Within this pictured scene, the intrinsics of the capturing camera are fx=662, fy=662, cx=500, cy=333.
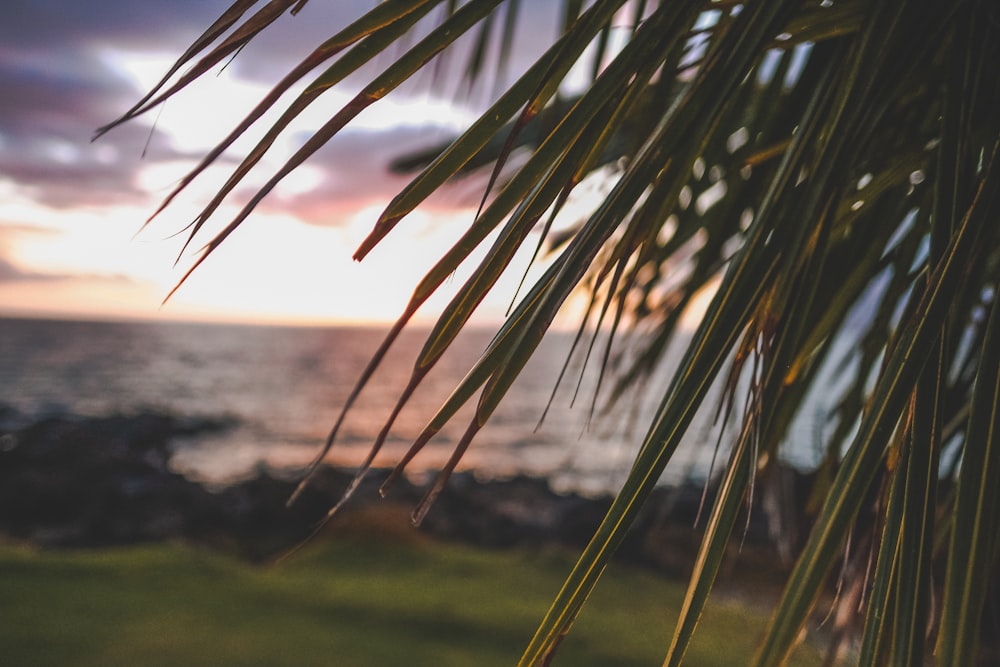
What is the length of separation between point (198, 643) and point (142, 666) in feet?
0.81

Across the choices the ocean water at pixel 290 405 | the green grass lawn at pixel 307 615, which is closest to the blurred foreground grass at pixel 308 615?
the green grass lawn at pixel 307 615

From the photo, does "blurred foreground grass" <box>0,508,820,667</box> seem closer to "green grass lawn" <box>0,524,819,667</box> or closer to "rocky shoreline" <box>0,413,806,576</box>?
"green grass lawn" <box>0,524,819,667</box>

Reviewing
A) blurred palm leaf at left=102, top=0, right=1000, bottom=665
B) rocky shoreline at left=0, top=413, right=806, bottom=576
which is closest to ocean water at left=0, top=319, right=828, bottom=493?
blurred palm leaf at left=102, top=0, right=1000, bottom=665

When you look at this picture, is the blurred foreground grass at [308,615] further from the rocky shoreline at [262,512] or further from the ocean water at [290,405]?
the rocky shoreline at [262,512]

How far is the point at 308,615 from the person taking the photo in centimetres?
291

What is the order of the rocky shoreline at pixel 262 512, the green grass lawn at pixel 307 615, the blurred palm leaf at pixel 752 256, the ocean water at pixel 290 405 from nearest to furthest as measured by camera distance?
the blurred palm leaf at pixel 752 256 < the green grass lawn at pixel 307 615 < the rocky shoreline at pixel 262 512 < the ocean water at pixel 290 405

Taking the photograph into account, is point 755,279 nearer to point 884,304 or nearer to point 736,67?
point 736,67

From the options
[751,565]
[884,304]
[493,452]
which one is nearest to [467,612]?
[884,304]

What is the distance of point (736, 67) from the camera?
1.36 feet

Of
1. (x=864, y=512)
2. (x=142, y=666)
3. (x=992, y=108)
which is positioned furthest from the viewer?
(x=142, y=666)

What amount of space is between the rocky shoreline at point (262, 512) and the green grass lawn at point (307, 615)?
1719 millimetres

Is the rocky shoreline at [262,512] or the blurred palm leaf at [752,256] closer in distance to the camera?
the blurred palm leaf at [752,256]

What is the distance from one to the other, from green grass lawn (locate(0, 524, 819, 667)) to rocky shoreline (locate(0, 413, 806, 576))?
1719mm

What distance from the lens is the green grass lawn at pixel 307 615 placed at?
7.86 ft
